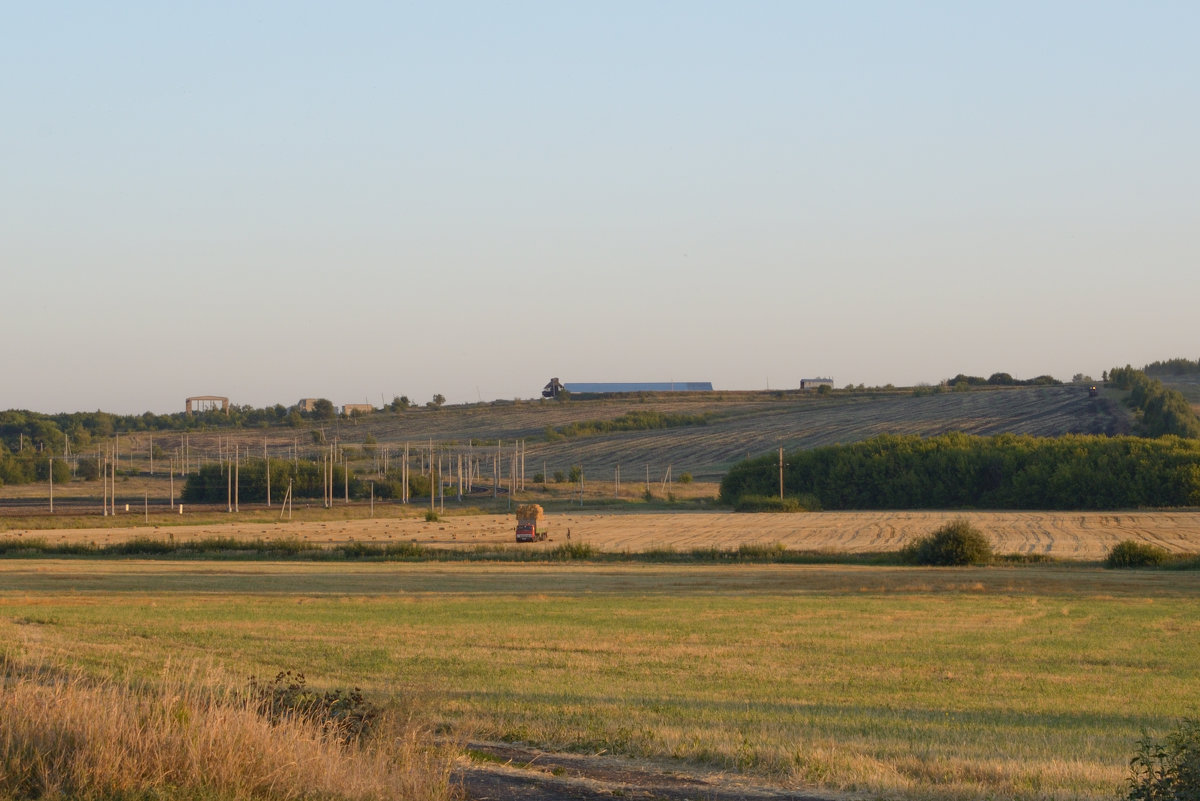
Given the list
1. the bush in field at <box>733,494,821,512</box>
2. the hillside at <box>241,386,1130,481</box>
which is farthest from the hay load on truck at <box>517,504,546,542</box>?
the hillside at <box>241,386,1130,481</box>

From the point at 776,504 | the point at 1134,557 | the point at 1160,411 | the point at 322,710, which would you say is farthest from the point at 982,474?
the point at 322,710

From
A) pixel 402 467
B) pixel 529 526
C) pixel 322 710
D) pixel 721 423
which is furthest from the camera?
pixel 721 423

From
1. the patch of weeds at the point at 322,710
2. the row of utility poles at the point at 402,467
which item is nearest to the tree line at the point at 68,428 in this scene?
the row of utility poles at the point at 402,467

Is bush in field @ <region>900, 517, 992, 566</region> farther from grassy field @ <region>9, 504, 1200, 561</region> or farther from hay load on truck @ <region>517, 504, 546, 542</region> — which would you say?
hay load on truck @ <region>517, 504, 546, 542</region>

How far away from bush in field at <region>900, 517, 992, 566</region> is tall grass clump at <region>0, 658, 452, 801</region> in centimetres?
4280

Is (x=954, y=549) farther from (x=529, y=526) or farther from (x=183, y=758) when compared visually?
(x=183, y=758)

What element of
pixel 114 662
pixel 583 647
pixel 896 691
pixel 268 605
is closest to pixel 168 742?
pixel 114 662

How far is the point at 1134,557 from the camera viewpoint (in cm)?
4719

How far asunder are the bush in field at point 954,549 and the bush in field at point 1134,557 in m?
4.78

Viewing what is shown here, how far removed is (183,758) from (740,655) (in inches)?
529

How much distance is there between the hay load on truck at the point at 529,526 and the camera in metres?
61.6

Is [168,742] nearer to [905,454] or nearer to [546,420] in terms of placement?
[905,454]

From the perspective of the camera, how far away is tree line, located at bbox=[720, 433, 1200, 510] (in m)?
83.6

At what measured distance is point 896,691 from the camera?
53.0 feet
